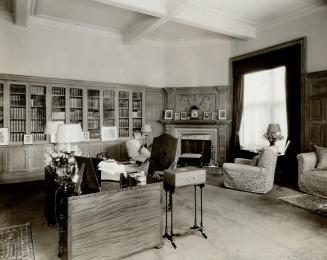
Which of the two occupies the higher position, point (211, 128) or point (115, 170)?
point (211, 128)

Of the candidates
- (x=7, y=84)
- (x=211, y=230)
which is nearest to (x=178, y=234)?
(x=211, y=230)

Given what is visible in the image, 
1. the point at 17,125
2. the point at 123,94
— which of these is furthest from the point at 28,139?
the point at 123,94

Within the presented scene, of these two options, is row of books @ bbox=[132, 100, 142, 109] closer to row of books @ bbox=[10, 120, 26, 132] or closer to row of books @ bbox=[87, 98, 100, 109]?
row of books @ bbox=[87, 98, 100, 109]

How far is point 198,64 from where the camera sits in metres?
7.85

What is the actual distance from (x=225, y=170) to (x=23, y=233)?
11.8 ft

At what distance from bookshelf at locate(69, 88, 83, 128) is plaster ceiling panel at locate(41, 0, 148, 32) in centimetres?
174

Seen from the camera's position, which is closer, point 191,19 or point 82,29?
point 191,19

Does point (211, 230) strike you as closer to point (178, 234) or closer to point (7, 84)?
point (178, 234)

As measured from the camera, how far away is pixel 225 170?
5242 millimetres

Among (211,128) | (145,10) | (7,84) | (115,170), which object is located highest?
(145,10)

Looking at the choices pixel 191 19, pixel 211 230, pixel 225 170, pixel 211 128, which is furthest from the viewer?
pixel 211 128

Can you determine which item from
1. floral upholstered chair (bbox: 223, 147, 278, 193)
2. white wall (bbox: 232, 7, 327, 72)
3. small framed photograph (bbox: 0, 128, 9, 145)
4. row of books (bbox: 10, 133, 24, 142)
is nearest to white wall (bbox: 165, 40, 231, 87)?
white wall (bbox: 232, 7, 327, 72)

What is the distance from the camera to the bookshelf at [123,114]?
7340 millimetres

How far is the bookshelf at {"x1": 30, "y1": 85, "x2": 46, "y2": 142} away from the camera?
6.13m
